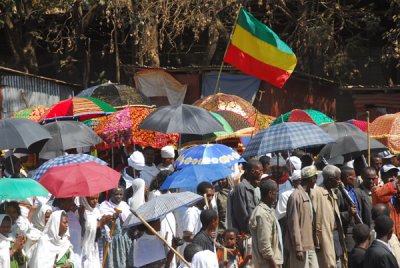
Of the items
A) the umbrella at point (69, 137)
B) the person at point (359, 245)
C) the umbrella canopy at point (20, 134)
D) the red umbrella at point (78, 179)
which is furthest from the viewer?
the umbrella at point (69, 137)

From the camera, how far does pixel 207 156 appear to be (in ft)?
42.1

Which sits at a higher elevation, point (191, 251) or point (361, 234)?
point (361, 234)

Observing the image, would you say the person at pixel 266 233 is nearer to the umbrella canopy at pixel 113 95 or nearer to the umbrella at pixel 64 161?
the umbrella at pixel 64 161

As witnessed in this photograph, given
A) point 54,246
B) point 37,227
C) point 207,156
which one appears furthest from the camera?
point 207,156

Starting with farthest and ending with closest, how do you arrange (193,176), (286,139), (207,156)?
(207,156)
(286,139)
(193,176)

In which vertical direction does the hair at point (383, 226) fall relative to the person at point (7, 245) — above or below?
above

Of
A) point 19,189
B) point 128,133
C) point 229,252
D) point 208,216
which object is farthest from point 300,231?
point 128,133

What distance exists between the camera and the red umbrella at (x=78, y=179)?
1068cm

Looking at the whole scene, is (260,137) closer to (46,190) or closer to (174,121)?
(174,121)

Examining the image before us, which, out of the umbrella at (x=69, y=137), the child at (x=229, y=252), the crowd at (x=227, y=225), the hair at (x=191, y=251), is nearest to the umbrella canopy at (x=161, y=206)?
the crowd at (x=227, y=225)

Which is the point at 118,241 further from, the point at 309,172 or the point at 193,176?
the point at 309,172

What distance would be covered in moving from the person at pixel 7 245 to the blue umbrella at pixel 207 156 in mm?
3092

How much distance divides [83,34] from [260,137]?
12.9m

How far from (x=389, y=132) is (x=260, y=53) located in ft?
7.80
